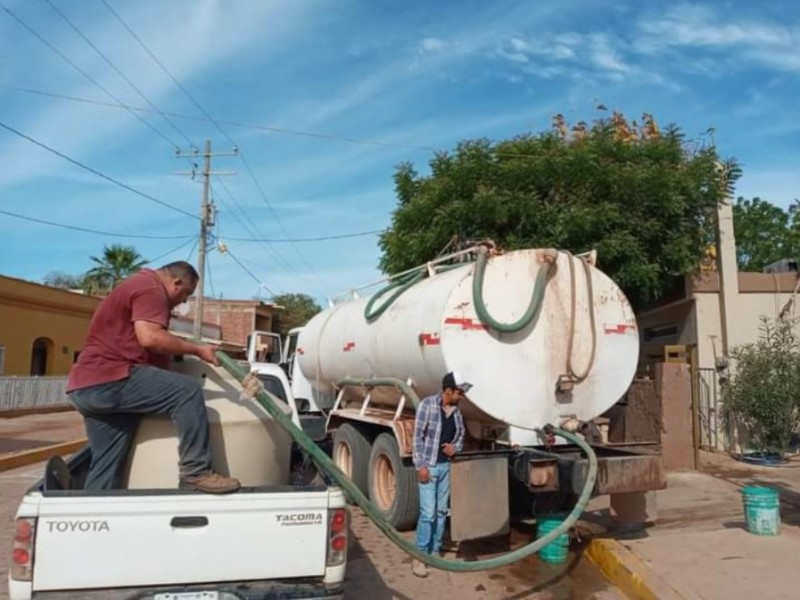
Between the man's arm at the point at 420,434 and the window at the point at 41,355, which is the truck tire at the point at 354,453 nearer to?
the man's arm at the point at 420,434

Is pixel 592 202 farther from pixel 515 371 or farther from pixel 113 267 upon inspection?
pixel 113 267

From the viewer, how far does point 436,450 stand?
6500 mm

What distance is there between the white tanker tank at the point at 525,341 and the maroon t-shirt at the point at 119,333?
10.1 ft

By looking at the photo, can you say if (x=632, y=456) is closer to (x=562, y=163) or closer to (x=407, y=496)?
(x=407, y=496)

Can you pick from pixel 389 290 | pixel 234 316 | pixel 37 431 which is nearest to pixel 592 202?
pixel 389 290

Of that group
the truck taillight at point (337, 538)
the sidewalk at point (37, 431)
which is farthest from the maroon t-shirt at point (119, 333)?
the sidewalk at point (37, 431)

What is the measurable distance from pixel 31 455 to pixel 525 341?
10.1 meters

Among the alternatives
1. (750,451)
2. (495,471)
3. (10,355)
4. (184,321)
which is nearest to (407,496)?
(495,471)

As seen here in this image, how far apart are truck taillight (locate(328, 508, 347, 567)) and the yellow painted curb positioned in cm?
1022

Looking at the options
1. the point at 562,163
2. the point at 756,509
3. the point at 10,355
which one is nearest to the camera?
the point at 756,509

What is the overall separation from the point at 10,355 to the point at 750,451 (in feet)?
72.9

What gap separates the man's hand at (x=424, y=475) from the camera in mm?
6461

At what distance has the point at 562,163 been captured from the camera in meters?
13.9

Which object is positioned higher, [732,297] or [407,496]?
[732,297]
